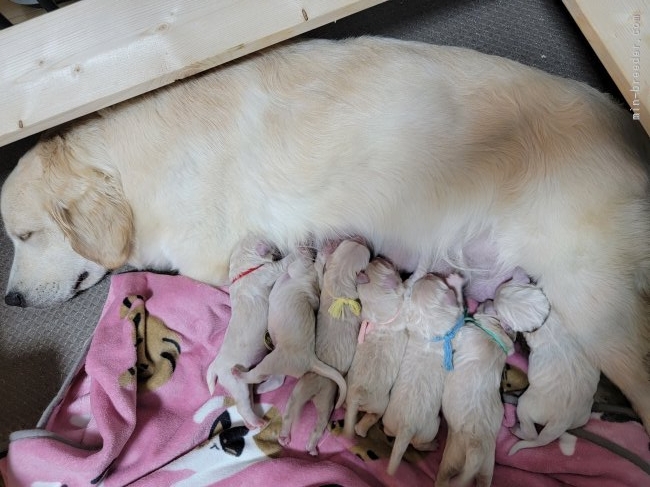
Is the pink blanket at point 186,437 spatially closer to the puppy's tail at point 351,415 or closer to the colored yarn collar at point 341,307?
the puppy's tail at point 351,415

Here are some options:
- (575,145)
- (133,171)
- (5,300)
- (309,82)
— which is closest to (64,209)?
(133,171)

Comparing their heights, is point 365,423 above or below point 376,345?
below

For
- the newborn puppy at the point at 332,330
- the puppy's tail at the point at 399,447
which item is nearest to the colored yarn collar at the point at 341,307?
the newborn puppy at the point at 332,330

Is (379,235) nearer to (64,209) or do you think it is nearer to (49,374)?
(64,209)

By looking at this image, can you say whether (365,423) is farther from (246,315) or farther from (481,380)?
(246,315)

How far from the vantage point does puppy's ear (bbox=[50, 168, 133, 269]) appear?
163 centimetres

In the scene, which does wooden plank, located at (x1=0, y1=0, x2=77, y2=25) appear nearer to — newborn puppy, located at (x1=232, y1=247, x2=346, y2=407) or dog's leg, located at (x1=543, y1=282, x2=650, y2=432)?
newborn puppy, located at (x1=232, y1=247, x2=346, y2=407)

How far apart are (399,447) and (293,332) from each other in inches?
16.0

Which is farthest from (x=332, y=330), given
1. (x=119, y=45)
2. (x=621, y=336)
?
(x=119, y=45)

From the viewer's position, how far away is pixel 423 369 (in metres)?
1.53

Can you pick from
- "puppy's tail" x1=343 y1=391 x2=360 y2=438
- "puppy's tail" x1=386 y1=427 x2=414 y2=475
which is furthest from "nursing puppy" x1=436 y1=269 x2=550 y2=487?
"puppy's tail" x1=343 y1=391 x2=360 y2=438

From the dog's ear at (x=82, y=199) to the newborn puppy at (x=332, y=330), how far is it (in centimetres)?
64

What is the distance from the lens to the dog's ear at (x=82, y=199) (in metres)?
1.63

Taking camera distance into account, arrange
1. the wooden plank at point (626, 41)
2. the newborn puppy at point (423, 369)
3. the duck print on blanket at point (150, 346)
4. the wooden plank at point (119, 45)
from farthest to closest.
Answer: the duck print on blanket at point (150, 346) < the newborn puppy at point (423, 369) < the wooden plank at point (119, 45) < the wooden plank at point (626, 41)
